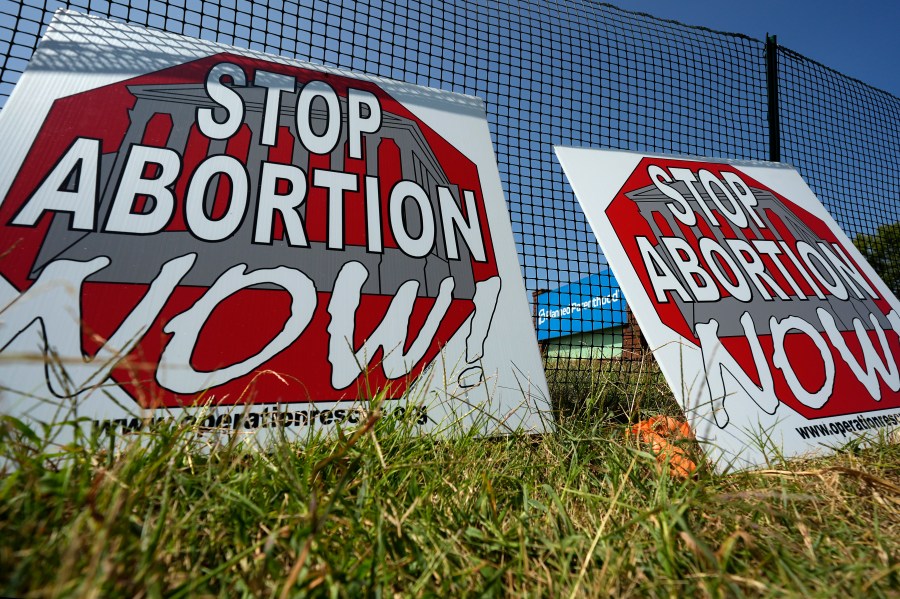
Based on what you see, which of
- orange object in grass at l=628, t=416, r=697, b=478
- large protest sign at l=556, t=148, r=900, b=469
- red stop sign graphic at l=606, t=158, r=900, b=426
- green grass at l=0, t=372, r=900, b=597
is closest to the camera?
green grass at l=0, t=372, r=900, b=597

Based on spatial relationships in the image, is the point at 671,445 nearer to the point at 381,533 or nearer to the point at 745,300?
the point at 381,533

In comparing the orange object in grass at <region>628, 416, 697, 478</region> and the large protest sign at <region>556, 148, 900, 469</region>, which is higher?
the large protest sign at <region>556, 148, 900, 469</region>

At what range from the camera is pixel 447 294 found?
154 cm

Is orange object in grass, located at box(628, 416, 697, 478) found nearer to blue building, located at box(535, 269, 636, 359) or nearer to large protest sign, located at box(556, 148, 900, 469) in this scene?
large protest sign, located at box(556, 148, 900, 469)

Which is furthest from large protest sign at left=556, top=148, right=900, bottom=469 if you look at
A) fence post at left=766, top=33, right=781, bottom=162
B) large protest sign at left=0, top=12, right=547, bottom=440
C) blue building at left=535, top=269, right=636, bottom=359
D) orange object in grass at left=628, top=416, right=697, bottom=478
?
fence post at left=766, top=33, right=781, bottom=162

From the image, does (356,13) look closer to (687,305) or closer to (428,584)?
(687,305)

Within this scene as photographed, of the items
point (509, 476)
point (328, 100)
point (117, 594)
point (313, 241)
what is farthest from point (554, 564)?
point (328, 100)

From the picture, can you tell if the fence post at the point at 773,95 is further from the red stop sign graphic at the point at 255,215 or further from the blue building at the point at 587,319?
the red stop sign graphic at the point at 255,215

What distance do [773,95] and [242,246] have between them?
150 inches

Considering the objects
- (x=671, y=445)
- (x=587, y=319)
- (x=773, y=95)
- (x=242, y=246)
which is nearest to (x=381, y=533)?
Answer: (x=671, y=445)

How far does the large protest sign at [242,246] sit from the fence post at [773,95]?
8.68 ft

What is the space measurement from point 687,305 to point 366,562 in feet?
4.87

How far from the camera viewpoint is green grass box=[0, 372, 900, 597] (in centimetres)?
→ 58

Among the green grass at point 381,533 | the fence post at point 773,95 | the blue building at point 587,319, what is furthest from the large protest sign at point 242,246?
the fence post at point 773,95
